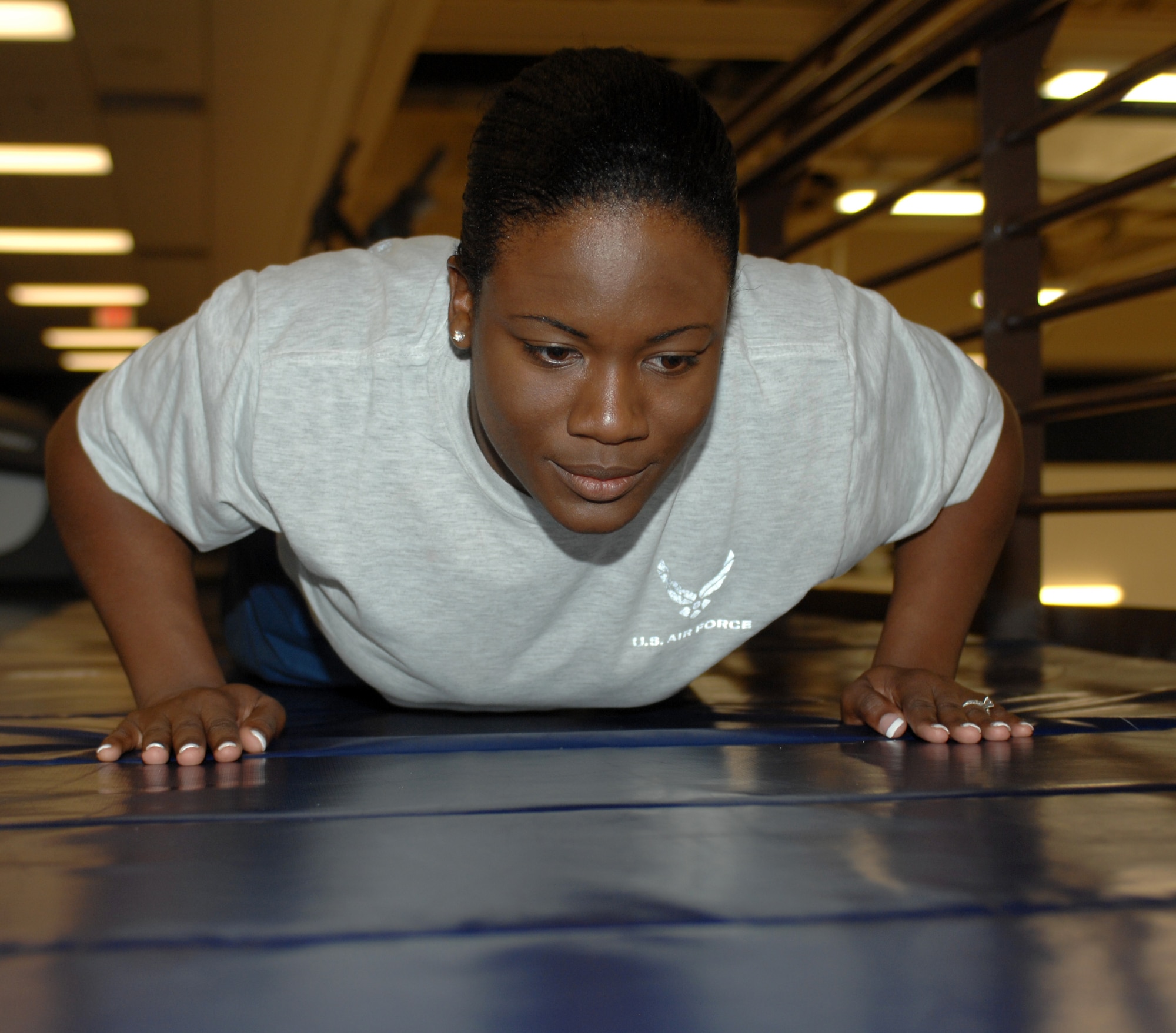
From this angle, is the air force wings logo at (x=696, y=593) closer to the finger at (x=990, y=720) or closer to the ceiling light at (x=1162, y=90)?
the finger at (x=990, y=720)

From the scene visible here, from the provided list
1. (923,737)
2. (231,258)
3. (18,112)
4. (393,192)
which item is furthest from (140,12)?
(923,737)

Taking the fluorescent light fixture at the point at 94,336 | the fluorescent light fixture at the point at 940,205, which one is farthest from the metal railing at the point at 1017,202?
the fluorescent light fixture at the point at 94,336

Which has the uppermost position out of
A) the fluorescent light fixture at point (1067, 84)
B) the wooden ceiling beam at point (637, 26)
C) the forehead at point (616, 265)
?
the wooden ceiling beam at point (637, 26)

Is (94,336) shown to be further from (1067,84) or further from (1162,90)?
(1162,90)

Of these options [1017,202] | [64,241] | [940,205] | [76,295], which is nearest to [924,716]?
[1017,202]

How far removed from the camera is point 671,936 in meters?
0.56

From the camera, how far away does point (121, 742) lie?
1026mm

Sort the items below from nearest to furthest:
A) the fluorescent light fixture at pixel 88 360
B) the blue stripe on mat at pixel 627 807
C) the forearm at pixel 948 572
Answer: the blue stripe on mat at pixel 627 807
the forearm at pixel 948 572
the fluorescent light fixture at pixel 88 360

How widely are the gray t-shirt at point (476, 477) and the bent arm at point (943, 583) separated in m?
0.05

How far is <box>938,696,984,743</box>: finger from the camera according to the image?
1.03 metres

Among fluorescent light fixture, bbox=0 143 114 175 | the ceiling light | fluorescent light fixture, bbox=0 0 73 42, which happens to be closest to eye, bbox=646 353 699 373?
the ceiling light

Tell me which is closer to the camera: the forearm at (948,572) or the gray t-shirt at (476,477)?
the gray t-shirt at (476,477)

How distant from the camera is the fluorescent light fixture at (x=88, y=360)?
41.1ft

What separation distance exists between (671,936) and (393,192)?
7.64 meters
